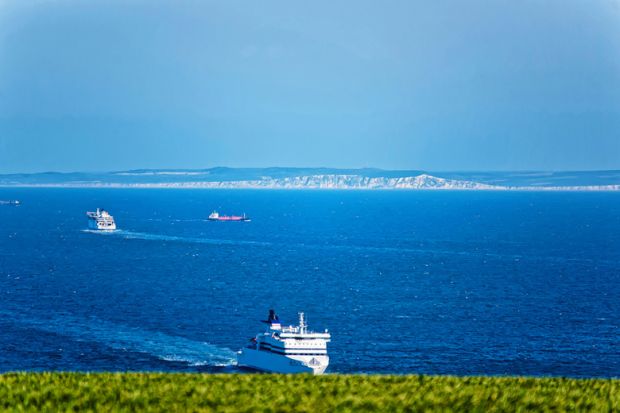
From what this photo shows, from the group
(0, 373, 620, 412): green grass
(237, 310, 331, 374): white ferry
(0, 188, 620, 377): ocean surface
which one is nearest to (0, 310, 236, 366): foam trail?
(0, 188, 620, 377): ocean surface

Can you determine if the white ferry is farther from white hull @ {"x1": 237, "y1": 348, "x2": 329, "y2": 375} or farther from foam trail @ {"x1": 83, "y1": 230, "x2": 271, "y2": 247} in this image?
foam trail @ {"x1": 83, "y1": 230, "x2": 271, "y2": 247}

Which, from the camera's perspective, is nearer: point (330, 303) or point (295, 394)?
point (295, 394)

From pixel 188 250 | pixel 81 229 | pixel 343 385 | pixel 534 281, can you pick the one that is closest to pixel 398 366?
pixel 343 385

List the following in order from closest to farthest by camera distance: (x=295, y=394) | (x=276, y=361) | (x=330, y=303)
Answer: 1. (x=295, y=394)
2. (x=276, y=361)
3. (x=330, y=303)

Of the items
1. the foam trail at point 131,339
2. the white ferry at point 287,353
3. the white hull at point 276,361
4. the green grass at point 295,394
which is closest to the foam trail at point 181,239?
the foam trail at point 131,339

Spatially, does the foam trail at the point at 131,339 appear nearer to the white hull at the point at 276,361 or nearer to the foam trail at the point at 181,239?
the white hull at the point at 276,361

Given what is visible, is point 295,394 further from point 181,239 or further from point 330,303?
point 181,239

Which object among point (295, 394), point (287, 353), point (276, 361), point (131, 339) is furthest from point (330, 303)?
point (295, 394)
